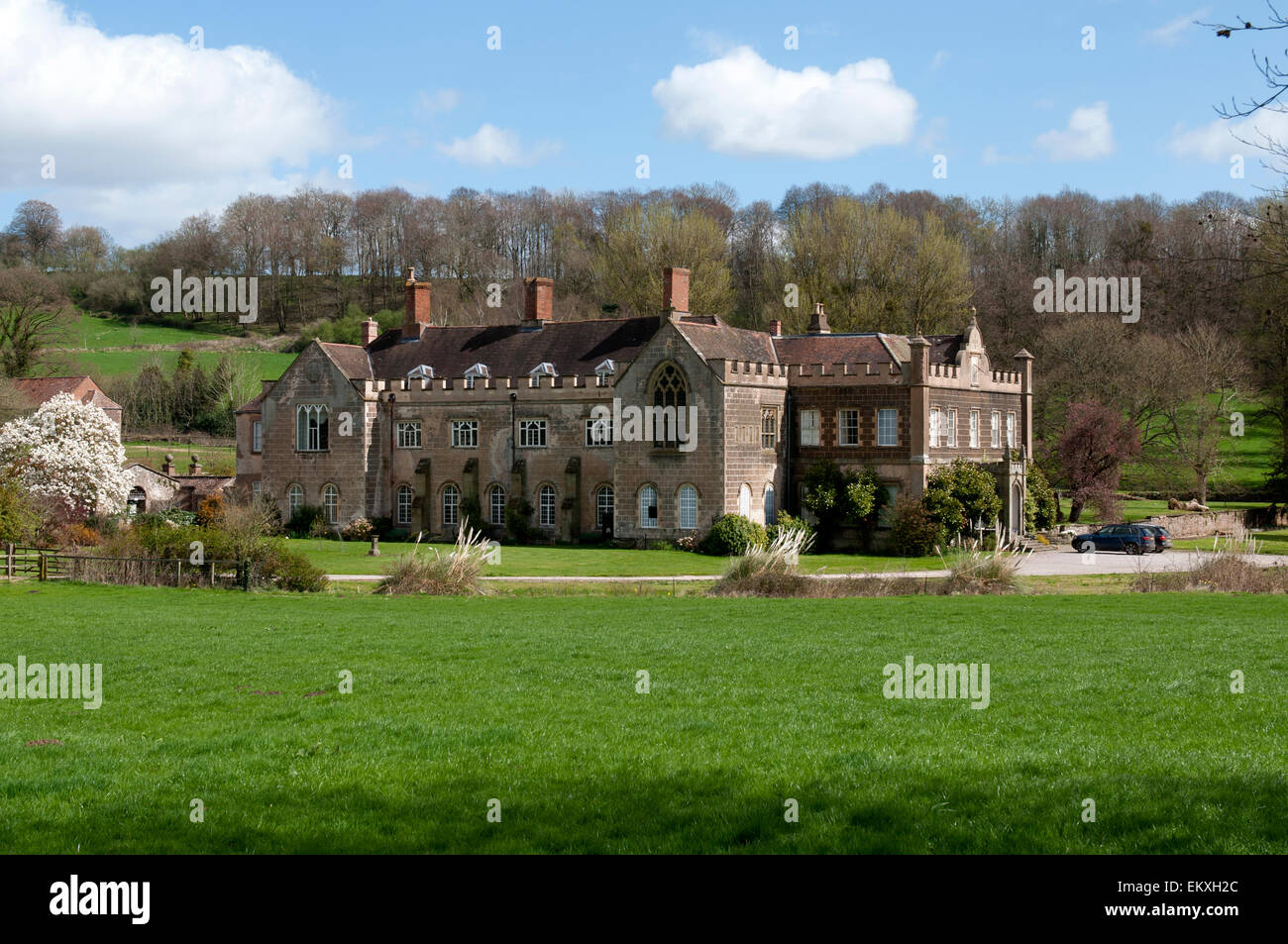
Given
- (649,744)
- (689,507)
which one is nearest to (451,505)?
(689,507)

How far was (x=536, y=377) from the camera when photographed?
52.9 metres

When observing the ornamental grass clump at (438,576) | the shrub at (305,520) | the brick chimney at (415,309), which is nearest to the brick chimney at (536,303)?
the brick chimney at (415,309)

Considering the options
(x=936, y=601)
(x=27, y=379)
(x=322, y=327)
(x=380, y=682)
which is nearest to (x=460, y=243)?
(x=322, y=327)

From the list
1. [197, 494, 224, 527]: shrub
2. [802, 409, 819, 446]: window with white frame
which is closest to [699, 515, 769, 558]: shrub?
[802, 409, 819, 446]: window with white frame

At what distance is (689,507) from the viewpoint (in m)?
48.4

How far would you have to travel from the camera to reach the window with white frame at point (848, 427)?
50.2m

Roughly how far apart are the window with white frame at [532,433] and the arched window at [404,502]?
609 centimetres

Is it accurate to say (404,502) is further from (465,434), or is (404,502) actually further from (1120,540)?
(1120,540)

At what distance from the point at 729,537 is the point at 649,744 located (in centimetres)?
3437

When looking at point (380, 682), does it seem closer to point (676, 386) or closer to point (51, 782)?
point (51, 782)

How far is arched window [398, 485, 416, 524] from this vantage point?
182 ft

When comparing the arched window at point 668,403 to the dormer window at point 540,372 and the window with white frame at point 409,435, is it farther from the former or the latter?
the window with white frame at point 409,435

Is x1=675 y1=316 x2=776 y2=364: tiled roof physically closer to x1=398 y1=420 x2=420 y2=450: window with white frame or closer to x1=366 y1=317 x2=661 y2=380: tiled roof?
x1=366 y1=317 x2=661 y2=380: tiled roof

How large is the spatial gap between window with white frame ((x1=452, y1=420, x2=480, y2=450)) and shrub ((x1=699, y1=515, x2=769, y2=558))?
1258cm
